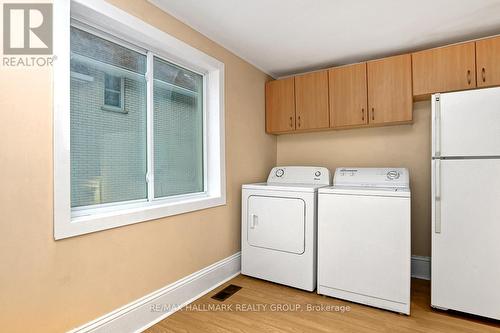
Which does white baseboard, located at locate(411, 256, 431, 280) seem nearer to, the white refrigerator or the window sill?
the white refrigerator

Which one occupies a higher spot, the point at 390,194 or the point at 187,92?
the point at 187,92

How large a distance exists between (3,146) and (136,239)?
0.92 meters

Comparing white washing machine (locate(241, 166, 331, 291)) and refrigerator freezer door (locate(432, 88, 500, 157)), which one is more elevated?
refrigerator freezer door (locate(432, 88, 500, 157))

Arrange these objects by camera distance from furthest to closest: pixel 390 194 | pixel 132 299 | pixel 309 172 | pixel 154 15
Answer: pixel 309 172 < pixel 390 194 < pixel 154 15 < pixel 132 299

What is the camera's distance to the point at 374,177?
2.55 metres

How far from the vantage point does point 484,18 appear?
2084 mm

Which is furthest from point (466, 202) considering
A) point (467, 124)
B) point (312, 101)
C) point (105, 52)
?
point (105, 52)

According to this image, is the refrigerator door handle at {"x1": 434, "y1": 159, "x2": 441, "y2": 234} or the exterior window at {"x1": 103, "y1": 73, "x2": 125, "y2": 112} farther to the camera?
the refrigerator door handle at {"x1": 434, "y1": 159, "x2": 441, "y2": 234}

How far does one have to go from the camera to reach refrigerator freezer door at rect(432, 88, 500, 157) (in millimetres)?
1867

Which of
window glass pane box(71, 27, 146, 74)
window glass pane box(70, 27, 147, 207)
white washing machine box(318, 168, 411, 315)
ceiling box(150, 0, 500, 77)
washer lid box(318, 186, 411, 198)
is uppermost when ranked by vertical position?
ceiling box(150, 0, 500, 77)

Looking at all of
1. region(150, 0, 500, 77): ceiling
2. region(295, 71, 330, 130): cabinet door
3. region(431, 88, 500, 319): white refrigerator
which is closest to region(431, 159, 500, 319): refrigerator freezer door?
region(431, 88, 500, 319): white refrigerator

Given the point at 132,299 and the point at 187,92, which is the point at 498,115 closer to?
the point at 187,92

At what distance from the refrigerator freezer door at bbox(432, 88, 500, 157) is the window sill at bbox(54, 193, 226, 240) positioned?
190cm

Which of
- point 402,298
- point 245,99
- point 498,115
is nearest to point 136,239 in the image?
point 245,99
